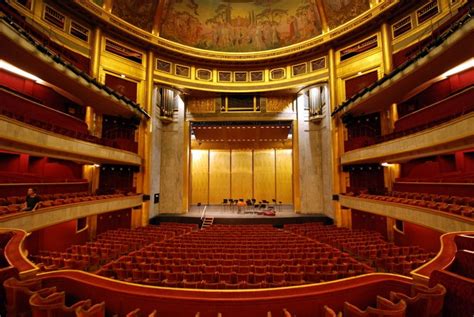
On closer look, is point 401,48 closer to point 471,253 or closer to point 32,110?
point 471,253

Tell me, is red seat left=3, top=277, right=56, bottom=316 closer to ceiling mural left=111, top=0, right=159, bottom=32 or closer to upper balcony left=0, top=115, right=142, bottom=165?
upper balcony left=0, top=115, right=142, bottom=165

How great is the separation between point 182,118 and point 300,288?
1354cm

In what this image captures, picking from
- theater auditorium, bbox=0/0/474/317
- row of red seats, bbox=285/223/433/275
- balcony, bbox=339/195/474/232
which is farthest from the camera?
balcony, bbox=339/195/474/232

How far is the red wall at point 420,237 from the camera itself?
773 cm

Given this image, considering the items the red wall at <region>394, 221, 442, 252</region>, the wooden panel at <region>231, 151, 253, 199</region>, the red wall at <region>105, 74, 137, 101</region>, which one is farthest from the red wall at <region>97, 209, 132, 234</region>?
the red wall at <region>394, 221, 442, 252</region>

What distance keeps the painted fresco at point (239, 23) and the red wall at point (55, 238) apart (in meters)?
11.3

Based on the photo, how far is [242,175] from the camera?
1778cm

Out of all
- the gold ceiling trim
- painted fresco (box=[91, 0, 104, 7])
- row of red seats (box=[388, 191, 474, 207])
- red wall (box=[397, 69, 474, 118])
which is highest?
painted fresco (box=[91, 0, 104, 7])

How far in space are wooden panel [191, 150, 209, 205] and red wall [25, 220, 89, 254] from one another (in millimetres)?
8388

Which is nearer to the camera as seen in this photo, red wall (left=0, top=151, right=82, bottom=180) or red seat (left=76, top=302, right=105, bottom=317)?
red seat (left=76, top=302, right=105, bottom=317)

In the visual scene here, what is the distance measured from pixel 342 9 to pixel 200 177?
13.8 m

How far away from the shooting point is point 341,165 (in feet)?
39.5

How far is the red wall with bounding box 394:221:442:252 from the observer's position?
7.73 metres

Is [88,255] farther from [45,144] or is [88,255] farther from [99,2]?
[99,2]
